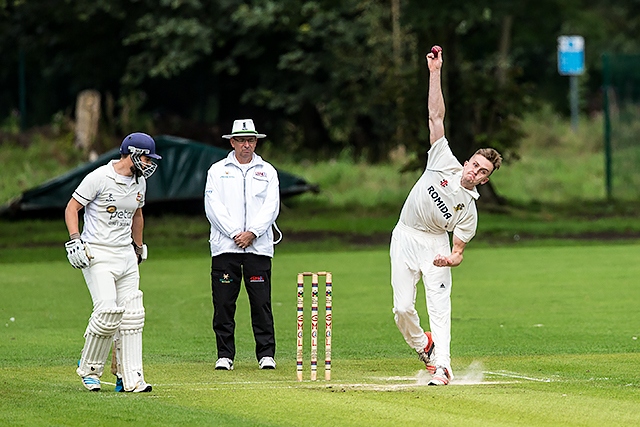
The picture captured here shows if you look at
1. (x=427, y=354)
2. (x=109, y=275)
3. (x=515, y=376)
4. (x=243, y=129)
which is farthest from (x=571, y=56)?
(x=109, y=275)

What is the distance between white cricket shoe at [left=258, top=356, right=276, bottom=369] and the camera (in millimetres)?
10931

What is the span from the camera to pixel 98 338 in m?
9.40

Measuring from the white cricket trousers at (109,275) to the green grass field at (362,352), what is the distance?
669 millimetres

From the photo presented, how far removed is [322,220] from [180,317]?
11874 millimetres

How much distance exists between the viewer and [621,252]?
2086cm

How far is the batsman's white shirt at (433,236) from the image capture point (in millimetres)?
9844

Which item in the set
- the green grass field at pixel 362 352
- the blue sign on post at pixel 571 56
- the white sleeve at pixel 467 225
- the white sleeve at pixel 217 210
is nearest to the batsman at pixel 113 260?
the green grass field at pixel 362 352

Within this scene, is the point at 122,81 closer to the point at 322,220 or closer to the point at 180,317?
the point at 322,220

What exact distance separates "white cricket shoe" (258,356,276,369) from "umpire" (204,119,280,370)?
0.07 m

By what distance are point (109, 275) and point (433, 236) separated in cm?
250

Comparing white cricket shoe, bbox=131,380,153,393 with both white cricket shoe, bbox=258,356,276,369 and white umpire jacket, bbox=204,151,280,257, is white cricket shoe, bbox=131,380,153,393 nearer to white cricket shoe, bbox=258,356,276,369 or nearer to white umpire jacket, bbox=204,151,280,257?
white cricket shoe, bbox=258,356,276,369

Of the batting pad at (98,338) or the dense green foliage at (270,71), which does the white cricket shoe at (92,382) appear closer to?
the batting pad at (98,338)

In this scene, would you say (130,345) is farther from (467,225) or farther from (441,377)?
(467,225)

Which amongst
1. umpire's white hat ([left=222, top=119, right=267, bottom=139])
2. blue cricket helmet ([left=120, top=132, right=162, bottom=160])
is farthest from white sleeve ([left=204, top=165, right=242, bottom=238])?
blue cricket helmet ([left=120, top=132, right=162, bottom=160])
